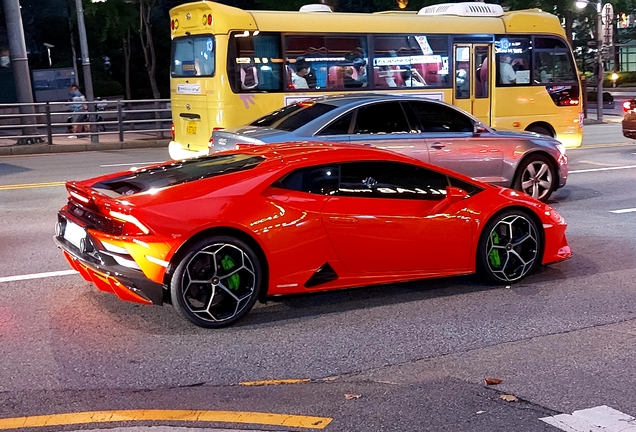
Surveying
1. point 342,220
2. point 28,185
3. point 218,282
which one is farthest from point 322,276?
point 28,185

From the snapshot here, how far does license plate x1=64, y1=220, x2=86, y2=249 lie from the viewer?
643cm

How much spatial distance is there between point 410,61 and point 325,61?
1815 millimetres

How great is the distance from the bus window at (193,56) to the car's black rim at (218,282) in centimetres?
912

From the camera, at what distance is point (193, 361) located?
553 centimetres

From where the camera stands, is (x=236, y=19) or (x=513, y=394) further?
(x=236, y=19)

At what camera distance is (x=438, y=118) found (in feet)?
35.9

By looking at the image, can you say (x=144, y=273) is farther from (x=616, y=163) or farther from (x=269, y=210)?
(x=616, y=163)

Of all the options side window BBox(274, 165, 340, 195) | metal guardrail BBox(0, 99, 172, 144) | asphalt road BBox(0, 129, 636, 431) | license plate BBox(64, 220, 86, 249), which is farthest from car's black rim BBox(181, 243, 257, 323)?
metal guardrail BBox(0, 99, 172, 144)

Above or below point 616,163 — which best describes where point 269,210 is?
above

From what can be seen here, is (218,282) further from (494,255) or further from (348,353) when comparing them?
(494,255)

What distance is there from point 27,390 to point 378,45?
12.1 meters

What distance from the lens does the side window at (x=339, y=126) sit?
10.2 meters

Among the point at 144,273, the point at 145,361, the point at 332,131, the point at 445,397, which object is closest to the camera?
the point at 445,397

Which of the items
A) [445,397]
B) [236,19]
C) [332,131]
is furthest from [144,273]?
[236,19]
